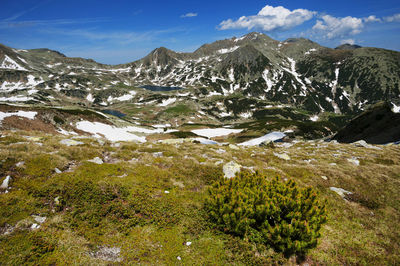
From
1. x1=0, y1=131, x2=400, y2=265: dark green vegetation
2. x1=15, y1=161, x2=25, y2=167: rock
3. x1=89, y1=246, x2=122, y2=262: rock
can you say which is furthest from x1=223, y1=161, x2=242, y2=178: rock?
x1=15, y1=161, x2=25, y2=167: rock

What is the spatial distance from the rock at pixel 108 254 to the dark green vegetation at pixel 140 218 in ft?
0.39

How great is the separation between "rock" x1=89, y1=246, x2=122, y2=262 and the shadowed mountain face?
76.4 m

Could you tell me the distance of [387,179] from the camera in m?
18.5

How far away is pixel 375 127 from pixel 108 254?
9577cm

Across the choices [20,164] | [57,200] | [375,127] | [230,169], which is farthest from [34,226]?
[375,127]

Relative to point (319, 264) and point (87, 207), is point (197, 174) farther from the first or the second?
point (319, 264)

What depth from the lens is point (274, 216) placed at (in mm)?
8992

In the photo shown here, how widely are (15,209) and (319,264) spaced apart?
14.3 m

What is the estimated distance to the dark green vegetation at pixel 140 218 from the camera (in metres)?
7.73

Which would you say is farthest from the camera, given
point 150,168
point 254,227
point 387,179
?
point 387,179

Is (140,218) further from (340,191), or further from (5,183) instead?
(340,191)

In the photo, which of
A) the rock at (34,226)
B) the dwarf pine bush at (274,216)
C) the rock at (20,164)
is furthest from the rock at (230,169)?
the rock at (20,164)

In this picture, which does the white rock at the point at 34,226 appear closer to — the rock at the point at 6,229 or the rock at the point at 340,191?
the rock at the point at 6,229

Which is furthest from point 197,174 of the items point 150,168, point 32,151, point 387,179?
point 387,179
